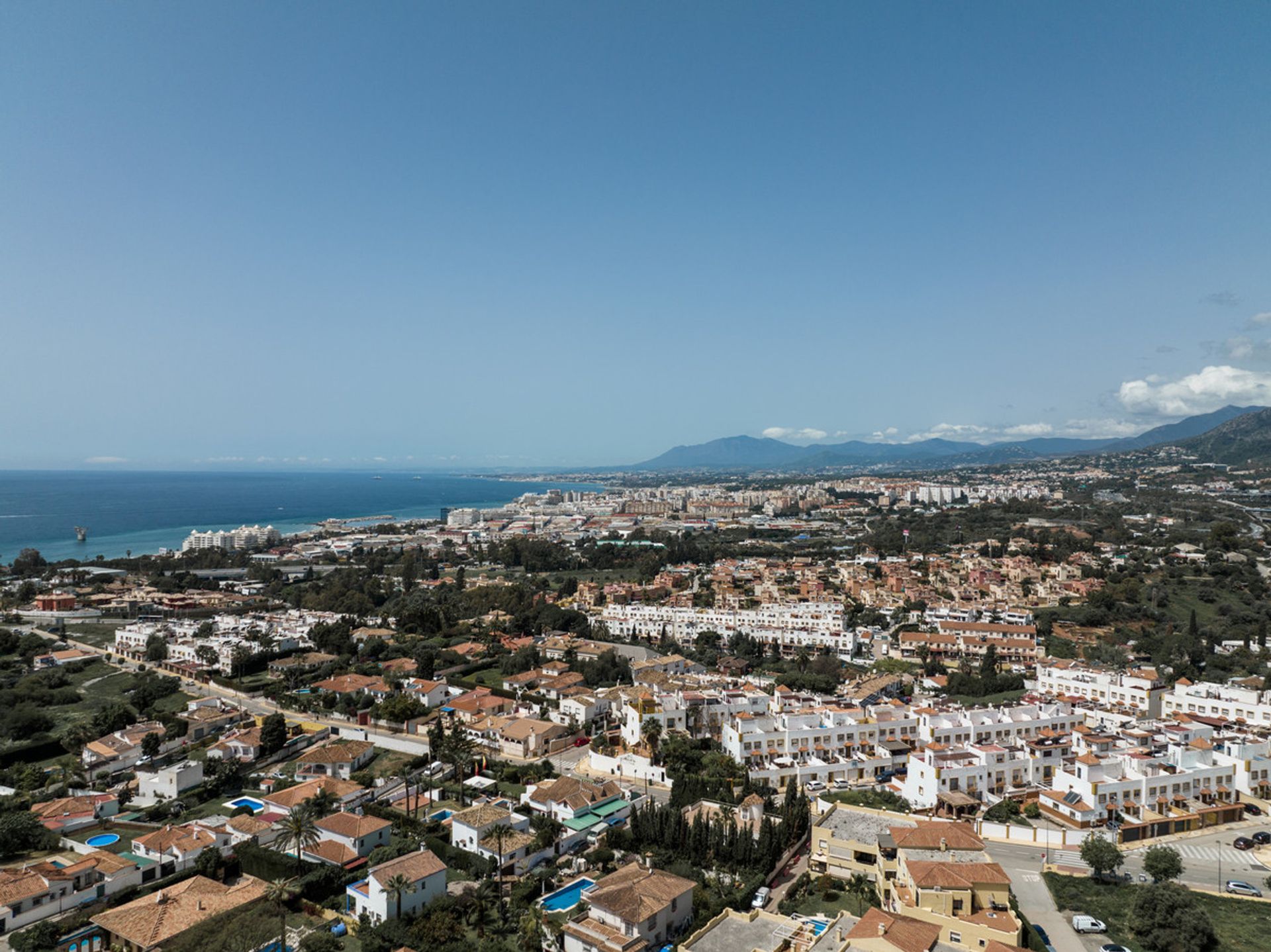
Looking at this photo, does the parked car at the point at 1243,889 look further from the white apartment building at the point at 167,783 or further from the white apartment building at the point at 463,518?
the white apartment building at the point at 463,518

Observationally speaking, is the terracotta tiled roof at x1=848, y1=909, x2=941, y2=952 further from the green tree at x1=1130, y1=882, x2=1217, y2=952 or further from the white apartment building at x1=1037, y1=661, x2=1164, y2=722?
the white apartment building at x1=1037, y1=661, x2=1164, y2=722

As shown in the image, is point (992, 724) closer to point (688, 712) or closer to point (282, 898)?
point (688, 712)

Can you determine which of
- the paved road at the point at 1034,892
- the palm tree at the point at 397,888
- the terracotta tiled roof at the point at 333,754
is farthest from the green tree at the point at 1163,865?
the terracotta tiled roof at the point at 333,754

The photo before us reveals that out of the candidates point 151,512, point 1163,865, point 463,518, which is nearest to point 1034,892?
point 1163,865

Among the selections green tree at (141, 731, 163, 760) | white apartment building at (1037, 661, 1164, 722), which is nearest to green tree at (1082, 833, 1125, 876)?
white apartment building at (1037, 661, 1164, 722)

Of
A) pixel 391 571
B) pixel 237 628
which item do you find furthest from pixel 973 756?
pixel 391 571
